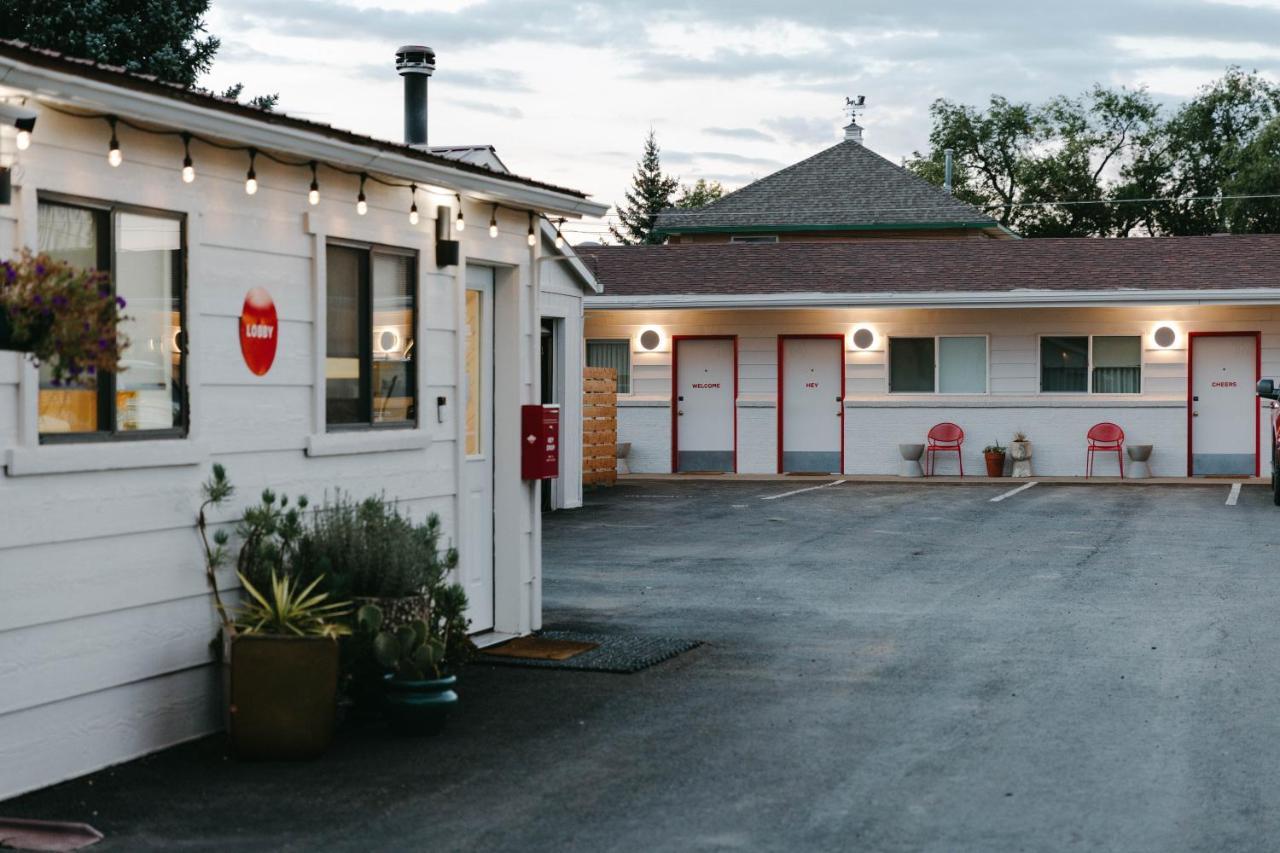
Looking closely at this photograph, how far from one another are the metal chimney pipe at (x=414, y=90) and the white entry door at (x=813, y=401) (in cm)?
1293

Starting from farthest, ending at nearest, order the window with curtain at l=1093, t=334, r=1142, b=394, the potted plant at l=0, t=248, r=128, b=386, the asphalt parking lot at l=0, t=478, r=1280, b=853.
Answer: the window with curtain at l=1093, t=334, r=1142, b=394 → the asphalt parking lot at l=0, t=478, r=1280, b=853 → the potted plant at l=0, t=248, r=128, b=386

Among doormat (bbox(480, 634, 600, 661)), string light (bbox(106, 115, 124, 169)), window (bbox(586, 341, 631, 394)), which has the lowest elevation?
→ doormat (bbox(480, 634, 600, 661))

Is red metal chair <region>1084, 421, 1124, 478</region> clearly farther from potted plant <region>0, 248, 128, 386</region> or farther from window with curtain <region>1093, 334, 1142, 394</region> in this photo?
potted plant <region>0, 248, 128, 386</region>

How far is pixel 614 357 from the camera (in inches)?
1032

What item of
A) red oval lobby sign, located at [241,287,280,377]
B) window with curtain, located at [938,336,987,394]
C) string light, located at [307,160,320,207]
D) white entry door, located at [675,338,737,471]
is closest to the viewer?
red oval lobby sign, located at [241,287,280,377]

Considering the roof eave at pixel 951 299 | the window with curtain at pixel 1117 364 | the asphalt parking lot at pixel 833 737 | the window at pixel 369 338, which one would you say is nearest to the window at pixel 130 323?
the window at pixel 369 338

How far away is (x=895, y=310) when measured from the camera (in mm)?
25016

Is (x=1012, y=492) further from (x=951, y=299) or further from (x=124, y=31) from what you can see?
(x=124, y=31)

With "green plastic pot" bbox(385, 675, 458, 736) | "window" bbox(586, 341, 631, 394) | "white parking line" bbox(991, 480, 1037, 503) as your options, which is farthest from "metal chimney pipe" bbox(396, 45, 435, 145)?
"window" bbox(586, 341, 631, 394)

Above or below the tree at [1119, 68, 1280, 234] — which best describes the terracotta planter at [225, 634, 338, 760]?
below

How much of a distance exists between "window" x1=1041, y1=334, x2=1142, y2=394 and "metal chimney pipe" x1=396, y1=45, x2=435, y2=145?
547 inches

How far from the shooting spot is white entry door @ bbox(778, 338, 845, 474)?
2542cm

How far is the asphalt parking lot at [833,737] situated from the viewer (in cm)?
591

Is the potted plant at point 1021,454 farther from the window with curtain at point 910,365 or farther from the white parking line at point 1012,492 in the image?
the window with curtain at point 910,365
